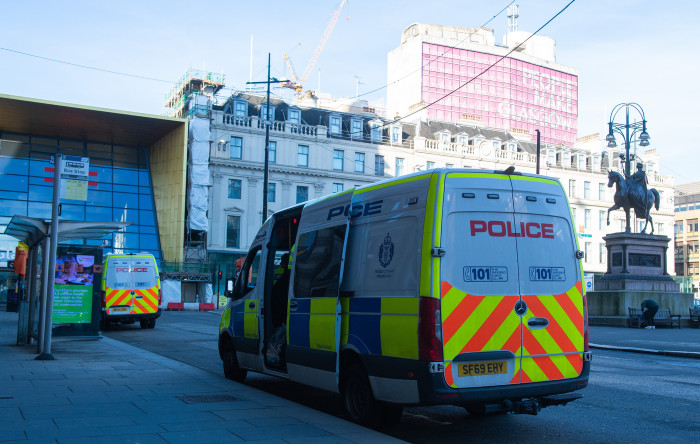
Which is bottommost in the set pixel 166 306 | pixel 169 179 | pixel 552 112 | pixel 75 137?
pixel 166 306

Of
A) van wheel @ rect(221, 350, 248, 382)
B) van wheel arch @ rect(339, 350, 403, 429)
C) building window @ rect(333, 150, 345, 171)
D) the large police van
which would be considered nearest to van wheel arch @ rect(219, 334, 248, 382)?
van wheel @ rect(221, 350, 248, 382)

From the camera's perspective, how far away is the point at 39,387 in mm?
9508

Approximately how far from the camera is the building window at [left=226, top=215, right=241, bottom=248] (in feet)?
173

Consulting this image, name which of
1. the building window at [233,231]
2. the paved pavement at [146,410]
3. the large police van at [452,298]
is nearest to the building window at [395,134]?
the building window at [233,231]

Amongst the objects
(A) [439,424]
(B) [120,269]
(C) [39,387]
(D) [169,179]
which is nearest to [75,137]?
(D) [169,179]

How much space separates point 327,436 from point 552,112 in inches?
4536

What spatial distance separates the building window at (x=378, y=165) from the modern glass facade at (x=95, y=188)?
18268 millimetres

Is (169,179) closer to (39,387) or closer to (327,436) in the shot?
(39,387)

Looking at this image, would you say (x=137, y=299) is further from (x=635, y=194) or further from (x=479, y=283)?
(x=635, y=194)

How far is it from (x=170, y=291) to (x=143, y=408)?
140ft

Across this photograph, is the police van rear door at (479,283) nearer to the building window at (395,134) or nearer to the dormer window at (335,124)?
the dormer window at (335,124)

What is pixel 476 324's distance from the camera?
6469 millimetres

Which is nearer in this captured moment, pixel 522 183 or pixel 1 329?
pixel 522 183

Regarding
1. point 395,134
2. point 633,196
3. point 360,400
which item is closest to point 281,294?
point 360,400
